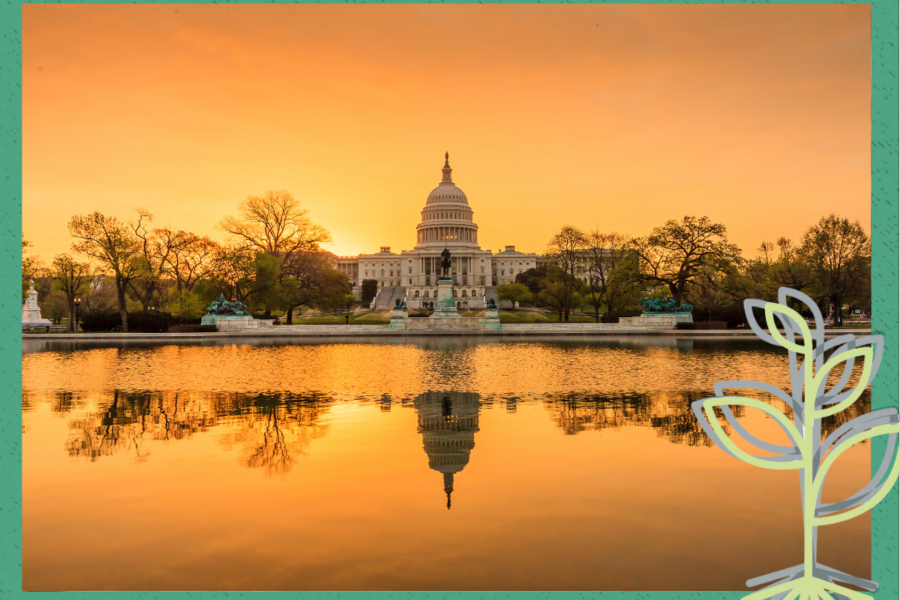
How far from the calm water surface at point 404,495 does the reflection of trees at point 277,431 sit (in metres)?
0.06

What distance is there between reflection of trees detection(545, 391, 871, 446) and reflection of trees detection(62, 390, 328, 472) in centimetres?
551

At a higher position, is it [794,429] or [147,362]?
[794,429]

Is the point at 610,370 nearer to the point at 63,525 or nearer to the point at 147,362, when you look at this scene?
the point at 63,525

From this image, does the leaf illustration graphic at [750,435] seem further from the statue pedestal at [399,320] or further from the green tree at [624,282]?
the green tree at [624,282]

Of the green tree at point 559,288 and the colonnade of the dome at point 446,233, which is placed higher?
the colonnade of the dome at point 446,233

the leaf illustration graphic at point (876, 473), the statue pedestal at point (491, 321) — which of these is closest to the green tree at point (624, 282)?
the statue pedestal at point (491, 321)

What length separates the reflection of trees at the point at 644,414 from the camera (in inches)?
457

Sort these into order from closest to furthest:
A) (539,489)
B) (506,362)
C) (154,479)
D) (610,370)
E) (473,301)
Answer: (539,489), (154,479), (610,370), (506,362), (473,301)

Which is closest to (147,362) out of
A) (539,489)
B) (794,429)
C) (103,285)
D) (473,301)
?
(539,489)

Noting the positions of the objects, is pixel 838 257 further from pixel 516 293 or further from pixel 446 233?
pixel 446 233

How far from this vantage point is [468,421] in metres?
12.5

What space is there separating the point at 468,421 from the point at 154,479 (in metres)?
6.21

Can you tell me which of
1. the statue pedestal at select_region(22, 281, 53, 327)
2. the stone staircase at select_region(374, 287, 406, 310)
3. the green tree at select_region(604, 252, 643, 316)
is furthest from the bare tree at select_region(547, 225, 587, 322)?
the stone staircase at select_region(374, 287, 406, 310)

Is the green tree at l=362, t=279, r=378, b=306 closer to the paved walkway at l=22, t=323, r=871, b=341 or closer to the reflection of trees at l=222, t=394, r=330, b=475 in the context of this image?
the paved walkway at l=22, t=323, r=871, b=341
